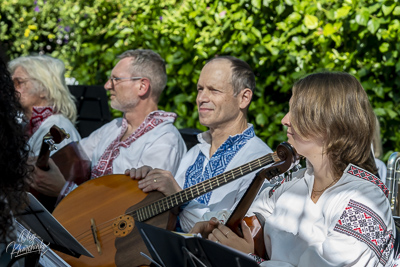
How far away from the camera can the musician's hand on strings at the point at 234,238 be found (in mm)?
2420

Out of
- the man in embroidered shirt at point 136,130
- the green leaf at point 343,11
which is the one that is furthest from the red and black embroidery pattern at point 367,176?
Result: the green leaf at point 343,11

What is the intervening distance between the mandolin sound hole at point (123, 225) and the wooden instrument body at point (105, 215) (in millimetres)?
22

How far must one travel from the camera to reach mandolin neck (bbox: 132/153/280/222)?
2.59 metres

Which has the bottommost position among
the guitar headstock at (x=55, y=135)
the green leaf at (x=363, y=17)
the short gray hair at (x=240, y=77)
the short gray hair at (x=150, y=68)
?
the guitar headstock at (x=55, y=135)

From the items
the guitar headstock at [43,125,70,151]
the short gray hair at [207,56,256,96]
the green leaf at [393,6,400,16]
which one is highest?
the green leaf at [393,6,400,16]

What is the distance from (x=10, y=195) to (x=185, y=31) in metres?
3.21

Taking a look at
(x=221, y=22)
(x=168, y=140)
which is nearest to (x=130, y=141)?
(x=168, y=140)

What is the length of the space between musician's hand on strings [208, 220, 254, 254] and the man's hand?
1.93ft

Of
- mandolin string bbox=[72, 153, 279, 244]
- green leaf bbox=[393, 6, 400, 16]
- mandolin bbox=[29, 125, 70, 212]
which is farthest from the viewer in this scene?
green leaf bbox=[393, 6, 400, 16]

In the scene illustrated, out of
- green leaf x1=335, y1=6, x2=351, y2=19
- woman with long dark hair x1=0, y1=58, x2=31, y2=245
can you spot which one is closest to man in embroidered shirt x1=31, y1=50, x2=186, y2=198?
green leaf x1=335, y1=6, x2=351, y2=19

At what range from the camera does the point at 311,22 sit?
400cm

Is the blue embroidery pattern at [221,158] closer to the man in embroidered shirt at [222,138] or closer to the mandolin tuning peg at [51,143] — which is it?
the man in embroidered shirt at [222,138]

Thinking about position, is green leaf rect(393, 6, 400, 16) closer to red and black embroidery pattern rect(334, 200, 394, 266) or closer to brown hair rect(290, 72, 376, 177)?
brown hair rect(290, 72, 376, 177)

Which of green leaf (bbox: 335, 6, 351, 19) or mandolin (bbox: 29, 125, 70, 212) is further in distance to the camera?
green leaf (bbox: 335, 6, 351, 19)
